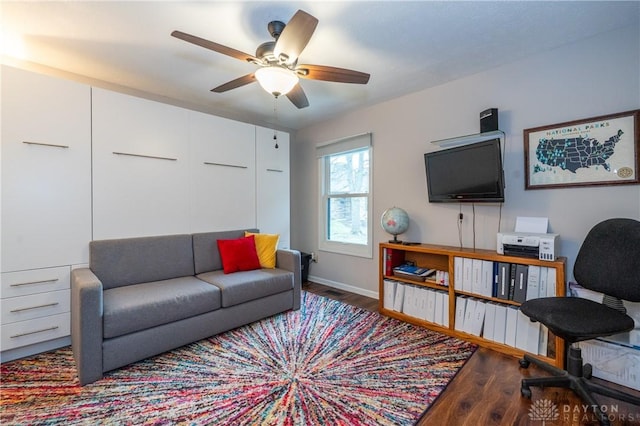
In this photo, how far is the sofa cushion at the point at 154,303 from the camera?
184 centimetres

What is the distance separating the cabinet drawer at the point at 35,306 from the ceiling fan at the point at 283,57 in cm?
209

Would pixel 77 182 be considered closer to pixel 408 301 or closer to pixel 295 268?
pixel 295 268

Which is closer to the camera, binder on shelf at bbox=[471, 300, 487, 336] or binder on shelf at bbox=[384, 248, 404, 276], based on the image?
binder on shelf at bbox=[471, 300, 487, 336]

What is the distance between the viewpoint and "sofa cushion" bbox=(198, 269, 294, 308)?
7.81 ft

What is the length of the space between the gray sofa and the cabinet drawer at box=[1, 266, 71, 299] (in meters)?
0.11

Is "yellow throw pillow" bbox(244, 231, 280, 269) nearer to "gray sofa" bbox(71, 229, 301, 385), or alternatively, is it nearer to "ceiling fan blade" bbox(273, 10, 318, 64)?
"gray sofa" bbox(71, 229, 301, 385)

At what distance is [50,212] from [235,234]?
1524 millimetres

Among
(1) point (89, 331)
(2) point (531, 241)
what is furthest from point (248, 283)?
(2) point (531, 241)

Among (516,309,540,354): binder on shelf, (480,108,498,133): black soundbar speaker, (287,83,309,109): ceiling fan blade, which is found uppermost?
(287,83,309,109): ceiling fan blade

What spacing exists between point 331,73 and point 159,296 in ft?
6.71

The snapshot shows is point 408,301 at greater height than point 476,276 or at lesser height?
lesser

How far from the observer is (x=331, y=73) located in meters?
1.93

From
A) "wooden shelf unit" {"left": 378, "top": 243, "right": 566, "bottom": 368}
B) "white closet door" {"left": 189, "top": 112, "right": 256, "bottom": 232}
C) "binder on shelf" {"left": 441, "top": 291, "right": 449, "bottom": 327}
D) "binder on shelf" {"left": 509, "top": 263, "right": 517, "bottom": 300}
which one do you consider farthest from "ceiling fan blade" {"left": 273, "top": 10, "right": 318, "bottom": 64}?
"binder on shelf" {"left": 441, "top": 291, "right": 449, "bottom": 327}

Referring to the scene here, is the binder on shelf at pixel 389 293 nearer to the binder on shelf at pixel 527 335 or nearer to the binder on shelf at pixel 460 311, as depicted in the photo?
the binder on shelf at pixel 460 311
